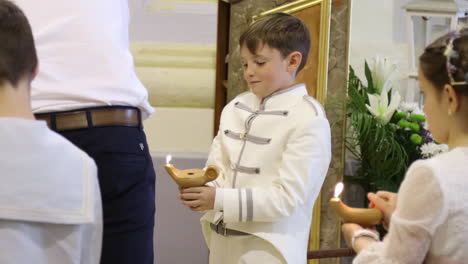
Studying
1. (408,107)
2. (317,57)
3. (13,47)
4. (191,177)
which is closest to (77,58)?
(13,47)

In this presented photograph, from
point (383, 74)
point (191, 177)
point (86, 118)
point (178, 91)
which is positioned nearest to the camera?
point (86, 118)

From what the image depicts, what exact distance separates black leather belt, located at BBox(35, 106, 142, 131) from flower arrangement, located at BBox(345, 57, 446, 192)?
6.16 ft

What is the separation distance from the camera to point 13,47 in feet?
4.73

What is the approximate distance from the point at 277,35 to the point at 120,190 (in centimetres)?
81

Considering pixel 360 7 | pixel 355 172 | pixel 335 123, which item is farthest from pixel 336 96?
pixel 360 7

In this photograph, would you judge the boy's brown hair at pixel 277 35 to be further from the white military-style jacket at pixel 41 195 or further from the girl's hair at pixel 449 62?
the white military-style jacket at pixel 41 195

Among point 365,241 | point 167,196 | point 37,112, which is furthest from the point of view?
point 167,196

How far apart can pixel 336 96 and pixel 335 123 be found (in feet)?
0.58

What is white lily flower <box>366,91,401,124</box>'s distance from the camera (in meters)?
3.42

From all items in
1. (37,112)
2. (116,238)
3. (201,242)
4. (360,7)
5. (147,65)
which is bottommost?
(201,242)

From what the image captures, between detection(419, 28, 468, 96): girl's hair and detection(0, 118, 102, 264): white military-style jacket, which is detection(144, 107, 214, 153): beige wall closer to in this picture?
detection(0, 118, 102, 264): white military-style jacket

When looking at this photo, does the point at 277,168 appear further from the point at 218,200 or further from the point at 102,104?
the point at 102,104

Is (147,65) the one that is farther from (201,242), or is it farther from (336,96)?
(336,96)

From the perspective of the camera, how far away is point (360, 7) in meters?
4.20
